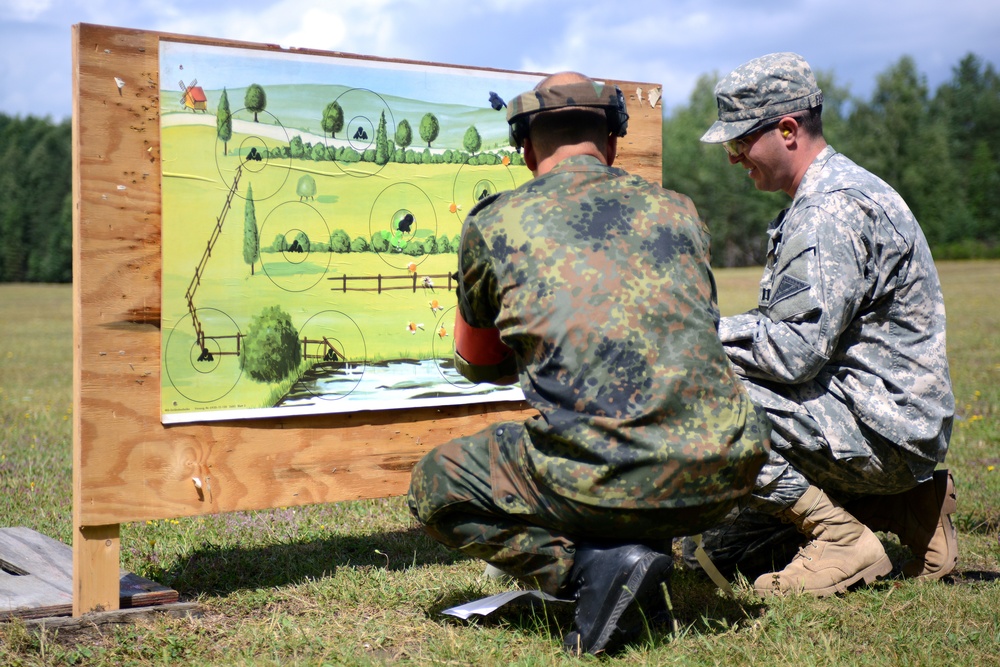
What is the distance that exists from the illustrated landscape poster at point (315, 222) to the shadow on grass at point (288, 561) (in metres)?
0.63

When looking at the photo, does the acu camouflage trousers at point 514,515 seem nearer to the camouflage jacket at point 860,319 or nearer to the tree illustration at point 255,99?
the camouflage jacket at point 860,319

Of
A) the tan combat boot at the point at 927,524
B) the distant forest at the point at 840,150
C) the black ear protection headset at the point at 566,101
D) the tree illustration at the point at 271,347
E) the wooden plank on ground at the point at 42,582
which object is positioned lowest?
the wooden plank on ground at the point at 42,582

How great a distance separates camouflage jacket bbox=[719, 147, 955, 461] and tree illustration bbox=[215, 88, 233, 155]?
72.0 inches

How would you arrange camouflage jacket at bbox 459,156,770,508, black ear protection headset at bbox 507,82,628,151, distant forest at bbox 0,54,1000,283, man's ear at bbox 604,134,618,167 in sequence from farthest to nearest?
distant forest at bbox 0,54,1000,283 → man's ear at bbox 604,134,618,167 → black ear protection headset at bbox 507,82,628,151 → camouflage jacket at bbox 459,156,770,508

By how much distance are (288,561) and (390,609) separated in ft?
2.35

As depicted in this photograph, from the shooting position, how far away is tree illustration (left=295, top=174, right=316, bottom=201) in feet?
11.0

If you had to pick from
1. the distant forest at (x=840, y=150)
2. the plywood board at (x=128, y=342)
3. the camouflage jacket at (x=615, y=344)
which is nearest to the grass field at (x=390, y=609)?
the plywood board at (x=128, y=342)

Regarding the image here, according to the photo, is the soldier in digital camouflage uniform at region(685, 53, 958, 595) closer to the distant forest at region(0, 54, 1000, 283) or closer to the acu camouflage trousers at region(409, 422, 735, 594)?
the acu camouflage trousers at region(409, 422, 735, 594)

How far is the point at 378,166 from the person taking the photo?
11.5ft

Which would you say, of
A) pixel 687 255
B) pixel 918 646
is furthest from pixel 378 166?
pixel 918 646

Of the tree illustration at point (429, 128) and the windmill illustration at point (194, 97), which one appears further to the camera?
the tree illustration at point (429, 128)

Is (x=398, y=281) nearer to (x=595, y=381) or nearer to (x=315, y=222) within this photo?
(x=315, y=222)

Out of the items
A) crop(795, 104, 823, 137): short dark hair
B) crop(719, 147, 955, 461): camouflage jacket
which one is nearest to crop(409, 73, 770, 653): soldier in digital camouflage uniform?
crop(719, 147, 955, 461): camouflage jacket

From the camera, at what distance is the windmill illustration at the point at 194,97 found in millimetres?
3096
